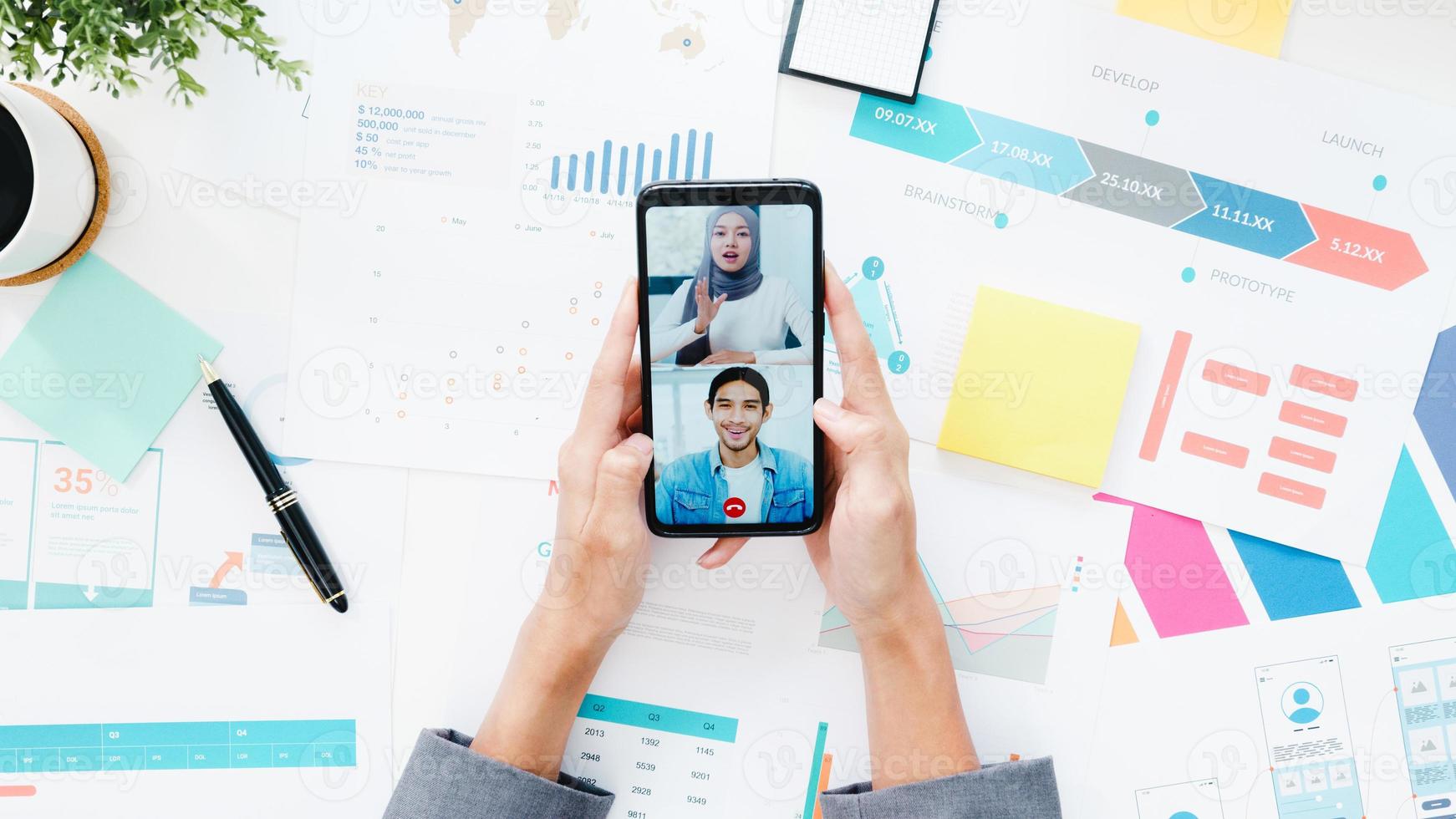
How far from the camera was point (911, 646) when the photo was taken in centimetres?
76

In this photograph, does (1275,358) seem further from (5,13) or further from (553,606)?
(5,13)

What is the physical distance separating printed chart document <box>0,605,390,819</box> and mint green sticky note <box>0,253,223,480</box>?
0.60 ft

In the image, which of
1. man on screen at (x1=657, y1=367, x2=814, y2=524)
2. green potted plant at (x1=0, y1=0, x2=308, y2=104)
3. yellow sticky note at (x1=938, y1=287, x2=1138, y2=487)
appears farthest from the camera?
yellow sticky note at (x1=938, y1=287, x2=1138, y2=487)

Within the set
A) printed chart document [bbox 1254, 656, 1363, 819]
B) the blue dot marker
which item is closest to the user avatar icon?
printed chart document [bbox 1254, 656, 1363, 819]

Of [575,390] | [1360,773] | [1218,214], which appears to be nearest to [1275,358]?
[1218,214]

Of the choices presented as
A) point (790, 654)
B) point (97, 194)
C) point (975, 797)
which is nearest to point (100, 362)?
point (97, 194)

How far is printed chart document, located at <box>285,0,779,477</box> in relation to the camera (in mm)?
797

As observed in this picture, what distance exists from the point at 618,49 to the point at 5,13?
0.46 metres

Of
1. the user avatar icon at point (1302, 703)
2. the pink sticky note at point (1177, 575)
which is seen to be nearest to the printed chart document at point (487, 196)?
the pink sticky note at point (1177, 575)

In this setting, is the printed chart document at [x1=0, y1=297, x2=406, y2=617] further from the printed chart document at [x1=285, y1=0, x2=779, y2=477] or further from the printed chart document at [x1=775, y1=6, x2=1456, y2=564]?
the printed chart document at [x1=775, y1=6, x2=1456, y2=564]

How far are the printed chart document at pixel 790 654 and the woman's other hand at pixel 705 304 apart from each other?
0.79 feet

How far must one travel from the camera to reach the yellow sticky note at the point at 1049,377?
797mm

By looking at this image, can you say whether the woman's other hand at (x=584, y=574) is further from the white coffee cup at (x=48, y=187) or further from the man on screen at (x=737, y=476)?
the white coffee cup at (x=48, y=187)

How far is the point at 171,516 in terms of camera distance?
0.81 meters
